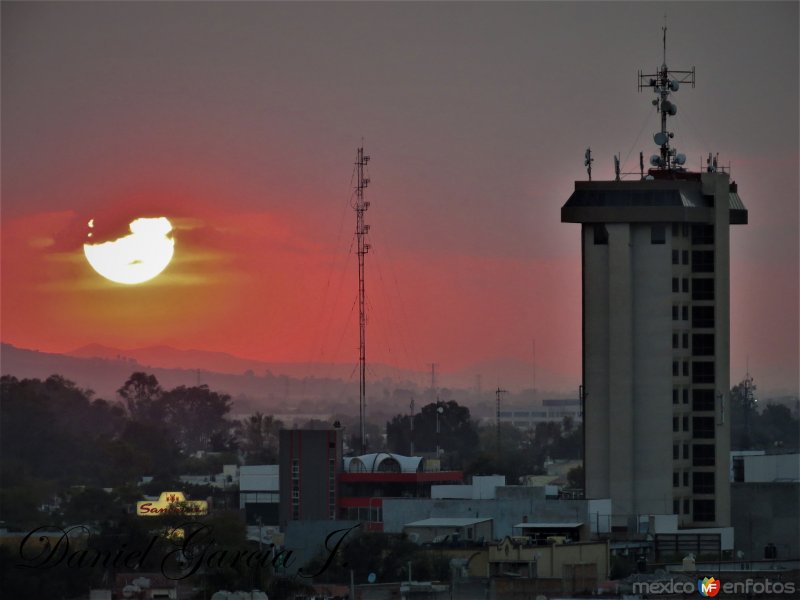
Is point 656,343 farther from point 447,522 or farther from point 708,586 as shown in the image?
point 708,586

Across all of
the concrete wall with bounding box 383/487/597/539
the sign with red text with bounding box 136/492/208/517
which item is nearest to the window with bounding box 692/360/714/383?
the concrete wall with bounding box 383/487/597/539

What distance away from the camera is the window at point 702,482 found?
110812 millimetres

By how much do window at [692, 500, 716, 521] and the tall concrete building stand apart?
4cm

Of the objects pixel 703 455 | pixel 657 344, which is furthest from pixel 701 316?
pixel 703 455

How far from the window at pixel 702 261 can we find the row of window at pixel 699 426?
20.6 feet

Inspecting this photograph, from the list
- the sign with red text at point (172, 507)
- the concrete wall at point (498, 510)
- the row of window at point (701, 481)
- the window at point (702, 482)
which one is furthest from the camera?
the sign with red text at point (172, 507)

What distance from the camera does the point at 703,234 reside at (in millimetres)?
112188

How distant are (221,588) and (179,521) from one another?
3402 cm

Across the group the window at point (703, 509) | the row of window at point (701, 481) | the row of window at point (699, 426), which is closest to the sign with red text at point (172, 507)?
the row of window at point (701, 481)

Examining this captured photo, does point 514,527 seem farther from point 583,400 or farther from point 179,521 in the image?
point 179,521

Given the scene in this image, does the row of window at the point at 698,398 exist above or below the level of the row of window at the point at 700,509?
above

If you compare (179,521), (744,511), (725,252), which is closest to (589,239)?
(725,252)

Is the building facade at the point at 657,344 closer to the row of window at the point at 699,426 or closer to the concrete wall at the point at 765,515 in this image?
the row of window at the point at 699,426

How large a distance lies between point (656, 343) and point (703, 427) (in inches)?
178
